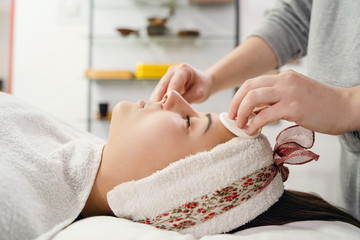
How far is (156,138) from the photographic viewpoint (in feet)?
2.83

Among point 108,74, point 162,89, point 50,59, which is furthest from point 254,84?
point 50,59

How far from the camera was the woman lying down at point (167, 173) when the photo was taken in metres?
0.79

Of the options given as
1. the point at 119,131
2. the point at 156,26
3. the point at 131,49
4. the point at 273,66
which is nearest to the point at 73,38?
the point at 131,49

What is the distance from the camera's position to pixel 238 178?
81 centimetres

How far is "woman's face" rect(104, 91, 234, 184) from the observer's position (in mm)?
850

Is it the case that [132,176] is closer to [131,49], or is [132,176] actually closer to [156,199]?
[156,199]

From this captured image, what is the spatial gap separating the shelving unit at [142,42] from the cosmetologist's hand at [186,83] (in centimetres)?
183

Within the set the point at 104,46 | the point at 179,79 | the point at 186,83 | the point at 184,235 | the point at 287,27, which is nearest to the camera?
the point at 184,235

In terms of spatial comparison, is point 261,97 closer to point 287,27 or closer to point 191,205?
point 191,205

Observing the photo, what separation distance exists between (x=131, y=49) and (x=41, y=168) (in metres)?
2.52

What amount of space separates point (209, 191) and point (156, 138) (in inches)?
8.0

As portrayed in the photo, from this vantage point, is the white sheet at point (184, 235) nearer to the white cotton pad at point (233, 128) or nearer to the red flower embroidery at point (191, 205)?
the red flower embroidery at point (191, 205)

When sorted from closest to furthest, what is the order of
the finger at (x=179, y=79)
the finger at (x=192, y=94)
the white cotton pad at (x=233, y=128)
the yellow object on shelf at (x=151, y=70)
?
the white cotton pad at (x=233, y=128) < the finger at (x=179, y=79) < the finger at (x=192, y=94) < the yellow object on shelf at (x=151, y=70)

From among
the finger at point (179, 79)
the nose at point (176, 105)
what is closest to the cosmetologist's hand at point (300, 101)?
the nose at point (176, 105)
